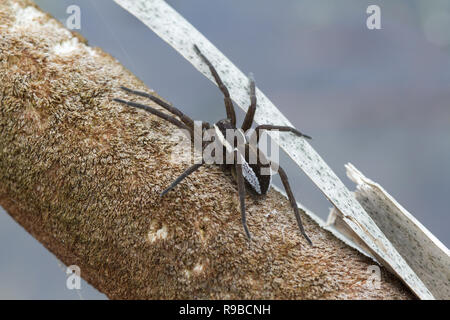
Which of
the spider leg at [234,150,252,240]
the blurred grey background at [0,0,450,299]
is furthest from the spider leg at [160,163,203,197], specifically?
the blurred grey background at [0,0,450,299]

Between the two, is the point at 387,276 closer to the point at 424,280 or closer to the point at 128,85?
the point at 424,280

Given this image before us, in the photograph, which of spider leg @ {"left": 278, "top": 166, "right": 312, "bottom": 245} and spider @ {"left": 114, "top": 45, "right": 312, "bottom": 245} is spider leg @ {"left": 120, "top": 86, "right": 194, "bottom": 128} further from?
spider leg @ {"left": 278, "top": 166, "right": 312, "bottom": 245}

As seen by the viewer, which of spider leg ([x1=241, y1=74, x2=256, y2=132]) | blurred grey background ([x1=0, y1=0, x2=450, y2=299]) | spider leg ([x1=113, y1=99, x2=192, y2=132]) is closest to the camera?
spider leg ([x1=113, y1=99, x2=192, y2=132])

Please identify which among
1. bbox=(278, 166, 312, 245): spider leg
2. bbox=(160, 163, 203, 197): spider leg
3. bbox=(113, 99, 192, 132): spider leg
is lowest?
bbox=(278, 166, 312, 245): spider leg

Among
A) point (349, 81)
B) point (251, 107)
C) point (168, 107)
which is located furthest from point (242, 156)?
point (349, 81)

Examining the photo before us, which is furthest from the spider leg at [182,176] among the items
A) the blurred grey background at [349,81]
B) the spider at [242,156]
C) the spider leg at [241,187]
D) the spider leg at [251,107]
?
the blurred grey background at [349,81]

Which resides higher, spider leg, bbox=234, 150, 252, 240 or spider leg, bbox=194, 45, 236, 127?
spider leg, bbox=194, 45, 236, 127

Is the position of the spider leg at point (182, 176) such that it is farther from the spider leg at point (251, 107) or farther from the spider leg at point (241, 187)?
the spider leg at point (251, 107)

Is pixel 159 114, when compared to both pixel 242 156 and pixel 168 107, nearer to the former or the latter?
pixel 168 107
